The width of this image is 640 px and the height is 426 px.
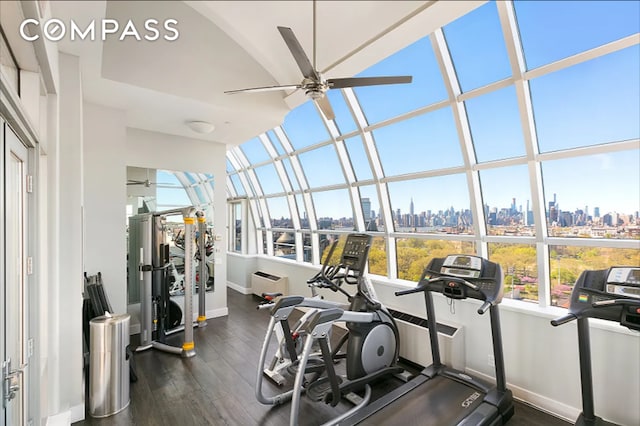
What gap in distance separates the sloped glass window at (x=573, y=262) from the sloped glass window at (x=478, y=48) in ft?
6.37

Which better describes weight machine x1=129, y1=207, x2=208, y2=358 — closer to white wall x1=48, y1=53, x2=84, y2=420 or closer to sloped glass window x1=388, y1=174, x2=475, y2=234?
white wall x1=48, y1=53, x2=84, y2=420

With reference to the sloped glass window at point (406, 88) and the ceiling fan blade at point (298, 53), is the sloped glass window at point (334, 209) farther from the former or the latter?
the ceiling fan blade at point (298, 53)

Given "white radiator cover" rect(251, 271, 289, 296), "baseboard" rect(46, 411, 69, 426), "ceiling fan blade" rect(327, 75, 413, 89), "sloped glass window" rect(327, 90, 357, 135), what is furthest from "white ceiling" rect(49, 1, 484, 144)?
"white radiator cover" rect(251, 271, 289, 296)

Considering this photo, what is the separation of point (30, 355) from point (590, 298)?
3910 mm

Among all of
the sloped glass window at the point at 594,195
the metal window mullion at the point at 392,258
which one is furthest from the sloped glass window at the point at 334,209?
the sloped glass window at the point at 594,195

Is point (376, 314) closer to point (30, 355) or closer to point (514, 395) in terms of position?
point (514, 395)

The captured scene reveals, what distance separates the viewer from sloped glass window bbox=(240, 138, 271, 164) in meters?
7.38

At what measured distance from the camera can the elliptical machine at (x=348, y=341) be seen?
2.64 metres

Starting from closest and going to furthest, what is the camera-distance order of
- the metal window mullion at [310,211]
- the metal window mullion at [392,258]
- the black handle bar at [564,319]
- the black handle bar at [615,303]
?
the black handle bar at [615,303] < the black handle bar at [564,319] < the metal window mullion at [392,258] < the metal window mullion at [310,211]

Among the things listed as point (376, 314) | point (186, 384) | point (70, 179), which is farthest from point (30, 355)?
point (376, 314)

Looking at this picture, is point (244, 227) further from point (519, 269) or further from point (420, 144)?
point (519, 269)

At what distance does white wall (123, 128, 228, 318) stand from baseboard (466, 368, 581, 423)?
442 centimetres

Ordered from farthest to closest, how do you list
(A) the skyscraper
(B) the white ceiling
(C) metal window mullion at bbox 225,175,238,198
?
(C) metal window mullion at bbox 225,175,238,198, (A) the skyscraper, (B) the white ceiling

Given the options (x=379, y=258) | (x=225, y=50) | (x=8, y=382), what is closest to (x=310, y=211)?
(x=379, y=258)
